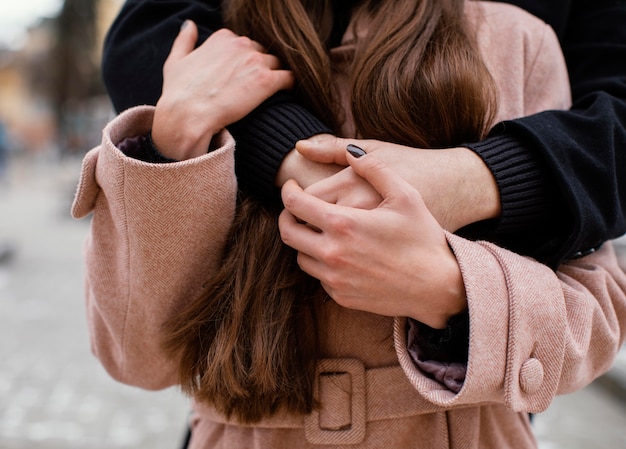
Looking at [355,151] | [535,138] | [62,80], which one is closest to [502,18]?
[535,138]

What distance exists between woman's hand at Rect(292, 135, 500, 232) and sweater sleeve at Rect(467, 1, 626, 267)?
2 cm

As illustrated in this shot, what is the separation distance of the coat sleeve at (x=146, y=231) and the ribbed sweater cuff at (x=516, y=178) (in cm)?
37

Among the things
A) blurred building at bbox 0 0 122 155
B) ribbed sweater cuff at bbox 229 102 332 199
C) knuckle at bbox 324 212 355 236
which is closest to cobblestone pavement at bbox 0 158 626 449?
blurred building at bbox 0 0 122 155

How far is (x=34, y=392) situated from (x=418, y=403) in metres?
2.89

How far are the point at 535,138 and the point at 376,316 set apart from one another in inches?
13.7

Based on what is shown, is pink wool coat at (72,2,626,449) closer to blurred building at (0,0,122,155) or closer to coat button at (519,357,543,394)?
coat button at (519,357,543,394)

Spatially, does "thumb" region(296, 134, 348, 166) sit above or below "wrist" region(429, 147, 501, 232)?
above

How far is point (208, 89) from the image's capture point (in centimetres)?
82

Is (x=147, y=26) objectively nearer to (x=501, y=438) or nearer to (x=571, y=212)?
(x=571, y=212)

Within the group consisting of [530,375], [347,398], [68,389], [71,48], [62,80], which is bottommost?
[62,80]

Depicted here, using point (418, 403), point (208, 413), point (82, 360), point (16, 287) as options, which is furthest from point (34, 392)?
point (418, 403)

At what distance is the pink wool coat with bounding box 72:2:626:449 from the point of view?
28.9 inches

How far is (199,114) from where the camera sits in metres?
0.80

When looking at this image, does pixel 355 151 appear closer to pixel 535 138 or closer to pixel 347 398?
pixel 535 138
